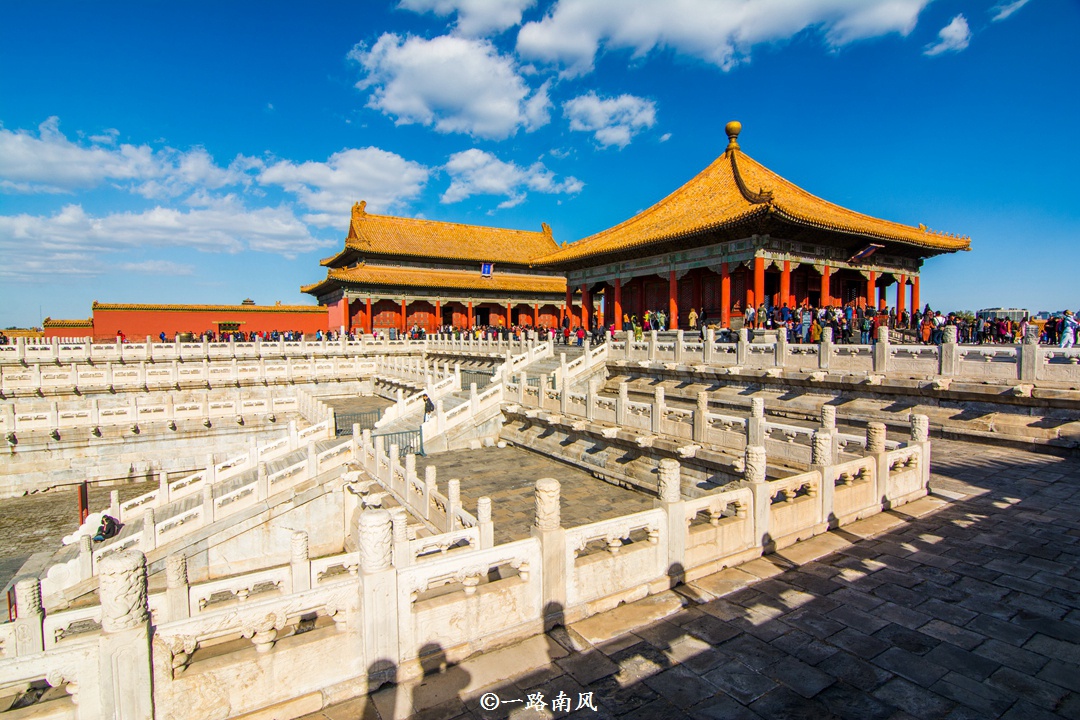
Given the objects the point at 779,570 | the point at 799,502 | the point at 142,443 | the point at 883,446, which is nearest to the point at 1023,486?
the point at 883,446

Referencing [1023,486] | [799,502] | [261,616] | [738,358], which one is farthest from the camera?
[738,358]

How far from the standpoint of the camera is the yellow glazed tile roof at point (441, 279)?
117 ft

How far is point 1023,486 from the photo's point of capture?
836cm

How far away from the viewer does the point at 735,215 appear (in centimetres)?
1930

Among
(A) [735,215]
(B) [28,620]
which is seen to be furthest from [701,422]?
(A) [735,215]

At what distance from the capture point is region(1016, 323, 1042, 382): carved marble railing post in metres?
9.85

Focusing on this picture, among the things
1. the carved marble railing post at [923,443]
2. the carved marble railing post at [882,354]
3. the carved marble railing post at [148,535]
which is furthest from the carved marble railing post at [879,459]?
the carved marble railing post at [148,535]

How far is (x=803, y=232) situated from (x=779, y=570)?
55.9 ft

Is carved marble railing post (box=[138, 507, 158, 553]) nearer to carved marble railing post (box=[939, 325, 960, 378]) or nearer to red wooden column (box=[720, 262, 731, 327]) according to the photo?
carved marble railing post (box=[939, 325, 960, 378])

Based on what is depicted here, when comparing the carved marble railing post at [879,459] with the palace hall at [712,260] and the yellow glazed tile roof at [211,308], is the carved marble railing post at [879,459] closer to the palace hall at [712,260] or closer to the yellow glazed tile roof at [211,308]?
the palace hall at [712,260]

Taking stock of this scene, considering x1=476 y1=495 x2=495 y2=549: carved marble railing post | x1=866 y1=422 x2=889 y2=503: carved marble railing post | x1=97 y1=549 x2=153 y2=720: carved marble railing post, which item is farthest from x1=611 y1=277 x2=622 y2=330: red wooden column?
x1=97 y1=549 x2=153 y2=720: carved marble railing post

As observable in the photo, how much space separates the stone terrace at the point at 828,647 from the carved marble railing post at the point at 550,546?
219 mm

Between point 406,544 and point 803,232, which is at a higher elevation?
point 803,232

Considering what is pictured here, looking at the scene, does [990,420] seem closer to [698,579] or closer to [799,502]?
[799,502]
